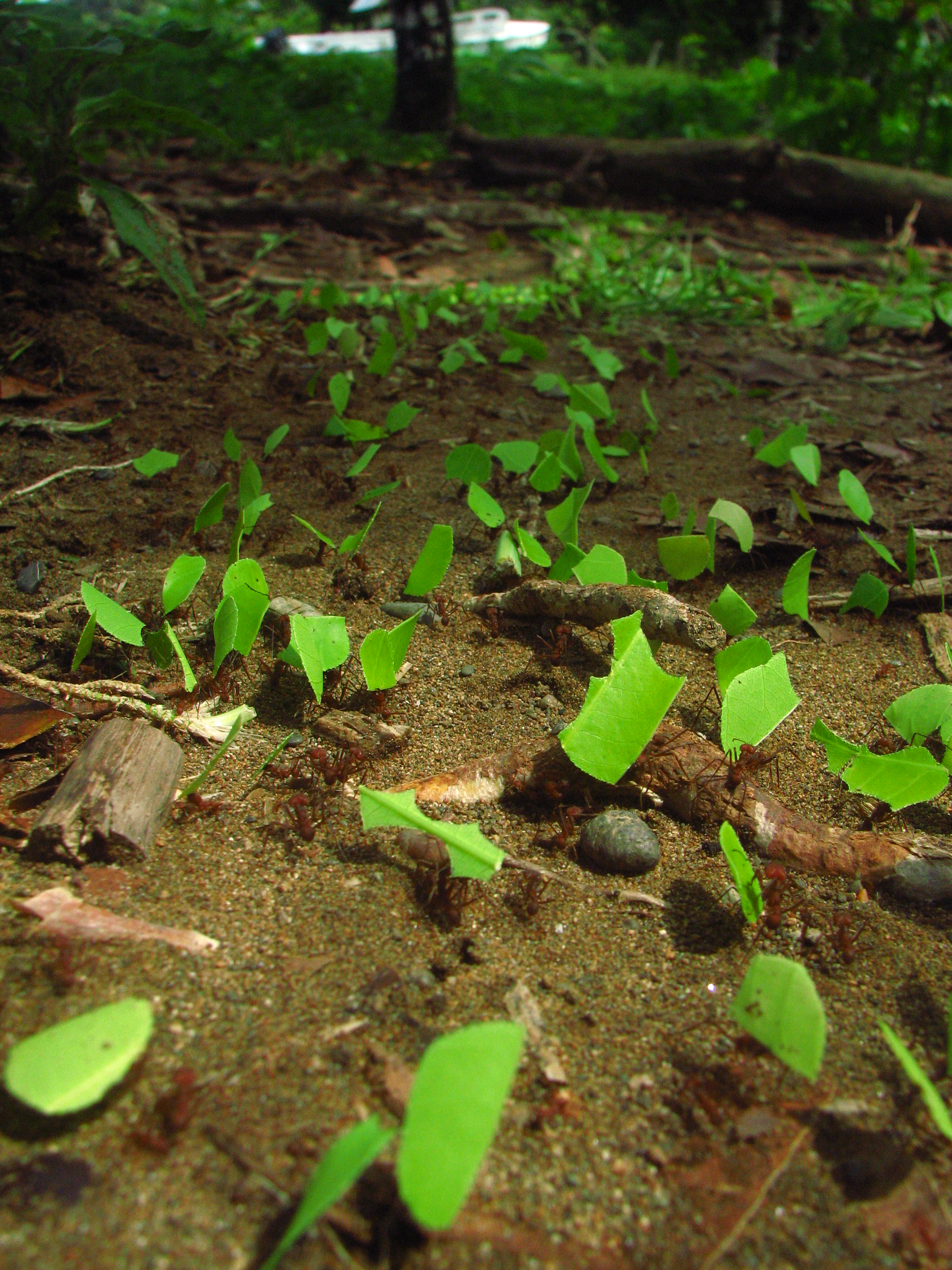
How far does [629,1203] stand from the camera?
81 centimetres

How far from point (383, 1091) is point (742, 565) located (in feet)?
4.66

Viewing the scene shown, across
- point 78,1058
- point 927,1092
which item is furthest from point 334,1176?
point 927,1092

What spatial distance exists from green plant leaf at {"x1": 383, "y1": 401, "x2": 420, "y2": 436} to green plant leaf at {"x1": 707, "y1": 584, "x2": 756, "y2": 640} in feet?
3.52

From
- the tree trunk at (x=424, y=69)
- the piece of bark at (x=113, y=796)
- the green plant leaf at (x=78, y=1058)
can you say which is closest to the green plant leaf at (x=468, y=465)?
the piece of bark at (x=113, y=796)

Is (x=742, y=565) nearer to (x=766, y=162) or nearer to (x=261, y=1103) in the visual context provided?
(x=261, y=1103)

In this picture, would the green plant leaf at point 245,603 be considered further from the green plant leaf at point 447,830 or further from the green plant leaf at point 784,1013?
the green plant leaf at point 784,1013

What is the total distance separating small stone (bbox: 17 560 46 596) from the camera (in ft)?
5.54

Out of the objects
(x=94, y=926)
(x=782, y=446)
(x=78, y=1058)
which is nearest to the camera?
(x=78, y=1058)

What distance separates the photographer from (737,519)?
5.85 feet

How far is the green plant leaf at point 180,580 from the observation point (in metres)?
1.55

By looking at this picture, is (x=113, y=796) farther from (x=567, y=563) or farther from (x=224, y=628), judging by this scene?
(x=567, y=563)

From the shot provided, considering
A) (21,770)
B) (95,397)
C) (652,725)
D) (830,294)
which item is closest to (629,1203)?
(652,725)

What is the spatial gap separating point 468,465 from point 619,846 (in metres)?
1.08

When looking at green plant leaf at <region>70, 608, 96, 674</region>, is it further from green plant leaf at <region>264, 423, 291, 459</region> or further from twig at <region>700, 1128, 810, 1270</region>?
twig at <region>700, 1128, 810, 1270</region>
